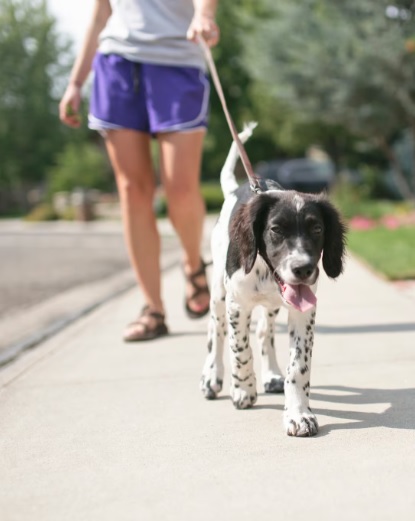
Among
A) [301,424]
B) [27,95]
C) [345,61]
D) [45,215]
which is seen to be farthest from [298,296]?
[27,95]

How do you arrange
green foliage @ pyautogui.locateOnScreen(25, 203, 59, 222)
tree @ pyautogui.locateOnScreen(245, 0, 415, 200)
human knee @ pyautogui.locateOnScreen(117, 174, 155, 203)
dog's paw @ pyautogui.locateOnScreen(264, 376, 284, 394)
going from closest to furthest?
dog's paw @ pyautogui.locateOnScreen(264, 376, 284, 394) < human knee @ pyautogui.locateOnScreen(117, 174, 155, 203) < tree @ pyautogui.locateOnScreen(245, 0, 415, 200) < green foliage @ pyautogui.locateOnScreen(25, 203, 59, 222)

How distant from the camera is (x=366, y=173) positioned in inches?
1169

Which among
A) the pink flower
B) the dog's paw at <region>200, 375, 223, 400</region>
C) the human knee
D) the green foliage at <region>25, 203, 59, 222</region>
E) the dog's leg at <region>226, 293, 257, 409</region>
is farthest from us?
the green foliage at <region>25, 203, 59, 222</region>

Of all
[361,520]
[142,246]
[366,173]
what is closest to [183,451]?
[361,520]

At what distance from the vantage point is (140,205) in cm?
518

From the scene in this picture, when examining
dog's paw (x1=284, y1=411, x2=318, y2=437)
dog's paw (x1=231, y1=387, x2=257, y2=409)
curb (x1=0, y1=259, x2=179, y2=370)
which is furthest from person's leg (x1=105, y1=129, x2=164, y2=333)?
dog's paw (x1=284, y1=411, x2=318, y2=437)

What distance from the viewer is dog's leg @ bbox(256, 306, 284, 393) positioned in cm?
Result: 382

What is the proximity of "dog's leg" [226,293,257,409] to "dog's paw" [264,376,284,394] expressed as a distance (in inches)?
12.5

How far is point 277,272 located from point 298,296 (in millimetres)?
122

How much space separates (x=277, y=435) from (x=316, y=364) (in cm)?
123

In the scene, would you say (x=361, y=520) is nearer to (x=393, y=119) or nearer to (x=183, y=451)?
(x=183, y=451)

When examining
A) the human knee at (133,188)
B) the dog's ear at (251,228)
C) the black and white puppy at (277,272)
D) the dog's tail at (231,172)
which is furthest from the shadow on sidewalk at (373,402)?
the human knee at (133,188)

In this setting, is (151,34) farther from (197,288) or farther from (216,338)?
(216,338)

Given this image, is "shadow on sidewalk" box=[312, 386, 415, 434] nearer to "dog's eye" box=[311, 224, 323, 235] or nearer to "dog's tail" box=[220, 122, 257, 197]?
"dog's eye" box=[311, 224, 323, 235]
